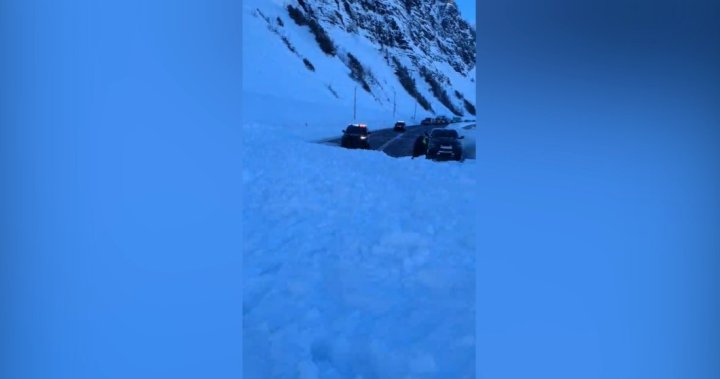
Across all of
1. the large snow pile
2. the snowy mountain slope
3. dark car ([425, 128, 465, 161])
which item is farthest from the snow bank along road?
the large snow pile

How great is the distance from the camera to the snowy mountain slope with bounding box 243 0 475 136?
1011 inches

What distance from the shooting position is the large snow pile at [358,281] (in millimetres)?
2721

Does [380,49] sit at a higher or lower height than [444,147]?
higher

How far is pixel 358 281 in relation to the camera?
12.7 ft

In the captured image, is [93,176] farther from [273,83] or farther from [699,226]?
[273,83]

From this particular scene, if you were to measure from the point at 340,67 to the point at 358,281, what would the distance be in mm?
Result: 29799

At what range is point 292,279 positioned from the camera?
12.8ft

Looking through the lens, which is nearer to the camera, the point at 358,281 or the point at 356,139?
the point at 358,281

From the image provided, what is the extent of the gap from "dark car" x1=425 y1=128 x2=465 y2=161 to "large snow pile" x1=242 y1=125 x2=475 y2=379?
3.03 m

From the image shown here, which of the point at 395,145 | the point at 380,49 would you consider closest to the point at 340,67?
the point at 380,49

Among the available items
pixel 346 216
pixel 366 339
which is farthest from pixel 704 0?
pixel 346 216

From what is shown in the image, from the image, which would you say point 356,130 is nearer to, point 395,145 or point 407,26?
point 395,145

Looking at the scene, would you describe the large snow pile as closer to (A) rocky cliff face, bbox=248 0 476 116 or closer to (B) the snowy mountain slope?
(B) the snowy mountain slope

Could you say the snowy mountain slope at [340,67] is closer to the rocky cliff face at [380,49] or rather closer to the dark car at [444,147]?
the rocky cliff face at [380,49]
